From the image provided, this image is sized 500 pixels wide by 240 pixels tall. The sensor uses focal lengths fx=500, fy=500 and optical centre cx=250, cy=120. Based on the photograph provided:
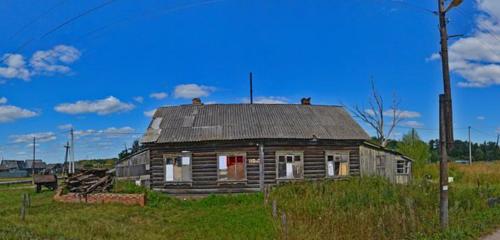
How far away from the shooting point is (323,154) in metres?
29.0

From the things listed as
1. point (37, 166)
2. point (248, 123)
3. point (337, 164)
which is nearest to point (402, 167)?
point (337, 164)

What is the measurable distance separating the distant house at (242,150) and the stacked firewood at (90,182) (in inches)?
105

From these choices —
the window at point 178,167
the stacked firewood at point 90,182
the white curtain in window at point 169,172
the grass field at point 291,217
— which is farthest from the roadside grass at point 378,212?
the stacked firewood at point 90,182

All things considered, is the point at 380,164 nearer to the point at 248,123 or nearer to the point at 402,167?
the point at 402,167

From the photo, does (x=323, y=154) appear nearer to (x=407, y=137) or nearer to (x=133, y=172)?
(x=133, y=172)

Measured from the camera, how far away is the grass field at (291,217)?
13.7 meters

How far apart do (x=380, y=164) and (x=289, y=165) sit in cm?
776

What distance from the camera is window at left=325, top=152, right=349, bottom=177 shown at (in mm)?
29359

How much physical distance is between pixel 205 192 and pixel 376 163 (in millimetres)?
11619

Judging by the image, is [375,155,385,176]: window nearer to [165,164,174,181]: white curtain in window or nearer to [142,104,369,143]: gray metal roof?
[142,104,369,143]: gray metal roof

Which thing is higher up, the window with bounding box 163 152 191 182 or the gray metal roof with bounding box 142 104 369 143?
the gray metal roof with bounding box 142 104 369 143

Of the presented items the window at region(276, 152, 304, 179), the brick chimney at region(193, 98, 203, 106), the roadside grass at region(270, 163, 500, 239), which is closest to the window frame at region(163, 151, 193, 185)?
the window at region(276, 152, 304, 179)

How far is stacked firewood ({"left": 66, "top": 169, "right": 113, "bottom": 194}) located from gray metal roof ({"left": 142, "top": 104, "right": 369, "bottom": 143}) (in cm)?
305

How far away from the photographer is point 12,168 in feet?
370
